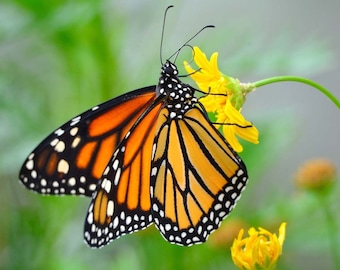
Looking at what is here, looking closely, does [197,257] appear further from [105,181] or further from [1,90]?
[1,90]

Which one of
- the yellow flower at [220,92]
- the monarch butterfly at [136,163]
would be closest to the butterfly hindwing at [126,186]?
the monarch butterfly at [136,163]

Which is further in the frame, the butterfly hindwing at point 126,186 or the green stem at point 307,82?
the butterfly hindwing at point 126,186

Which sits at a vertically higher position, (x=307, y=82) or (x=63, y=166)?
(x=63, y=166)

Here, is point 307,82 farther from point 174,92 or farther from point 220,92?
point 174,92

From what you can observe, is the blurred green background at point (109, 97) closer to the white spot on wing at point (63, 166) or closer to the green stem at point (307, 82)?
the white spot on wing at point (63, 166)

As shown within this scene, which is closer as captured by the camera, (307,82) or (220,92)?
(307,82)

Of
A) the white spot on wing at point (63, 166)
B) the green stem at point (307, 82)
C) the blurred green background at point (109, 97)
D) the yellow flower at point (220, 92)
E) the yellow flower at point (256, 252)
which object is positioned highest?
the blurred green background at point (109, 97)

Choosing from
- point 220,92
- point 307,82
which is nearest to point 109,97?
point 220,92

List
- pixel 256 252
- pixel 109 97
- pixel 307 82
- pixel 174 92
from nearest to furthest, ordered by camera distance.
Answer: pixel 307 82
pixel 256 252
pixel 174 92
pixel 109 97
